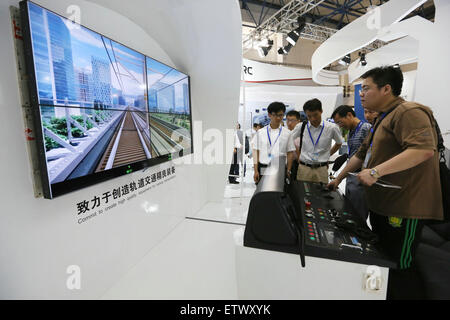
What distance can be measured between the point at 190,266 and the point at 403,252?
5.12ft

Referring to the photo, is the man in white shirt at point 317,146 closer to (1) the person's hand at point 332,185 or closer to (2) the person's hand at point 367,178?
(1) the person's hand at point 332,185

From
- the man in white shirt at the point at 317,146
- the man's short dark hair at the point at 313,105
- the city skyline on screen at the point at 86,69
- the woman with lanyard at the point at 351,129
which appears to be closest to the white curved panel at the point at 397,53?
the woman with lanyard at the point at 351,129

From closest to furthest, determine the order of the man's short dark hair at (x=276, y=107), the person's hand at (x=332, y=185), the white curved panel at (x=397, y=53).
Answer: the person's hand at (x=332, y=185), the man's short dark hair at (x=276, y=107), the white curved panel at (x=397, y=53)

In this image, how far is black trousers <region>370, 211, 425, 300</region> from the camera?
1055 millimetres

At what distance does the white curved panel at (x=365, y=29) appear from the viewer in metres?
2.88

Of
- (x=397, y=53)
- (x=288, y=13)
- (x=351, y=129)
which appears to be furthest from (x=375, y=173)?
(x=288, y=13)

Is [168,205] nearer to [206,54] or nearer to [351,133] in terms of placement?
[206,54]

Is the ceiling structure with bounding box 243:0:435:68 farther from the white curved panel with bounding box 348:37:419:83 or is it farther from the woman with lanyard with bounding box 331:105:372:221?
the woman with lanyard with bounding box 331:105:372:221

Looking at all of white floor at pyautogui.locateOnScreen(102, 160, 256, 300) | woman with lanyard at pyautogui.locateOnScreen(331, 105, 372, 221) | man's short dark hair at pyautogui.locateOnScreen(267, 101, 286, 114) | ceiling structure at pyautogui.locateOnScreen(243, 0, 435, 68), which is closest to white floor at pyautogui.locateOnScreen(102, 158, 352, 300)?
white floor at pyautogui.locateOnScreen(102, 160, 256, 300)

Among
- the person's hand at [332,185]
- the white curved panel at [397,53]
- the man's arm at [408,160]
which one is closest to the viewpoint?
the man's arm at [408,160]

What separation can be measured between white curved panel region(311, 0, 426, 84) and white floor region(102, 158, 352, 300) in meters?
3.33

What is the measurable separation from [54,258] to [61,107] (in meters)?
0.83

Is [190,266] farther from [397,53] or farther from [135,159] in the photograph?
[397,53]
